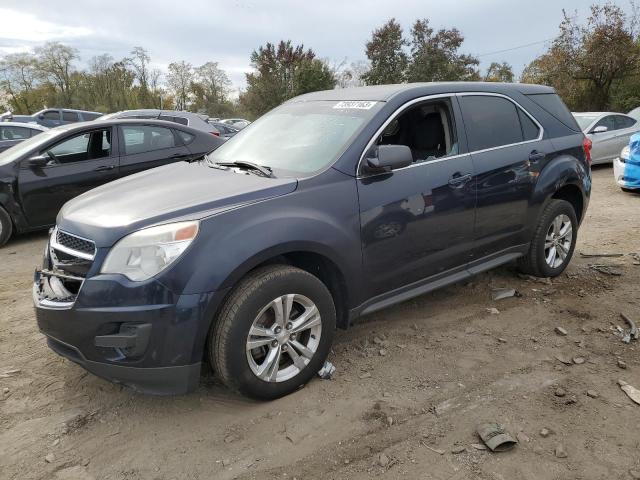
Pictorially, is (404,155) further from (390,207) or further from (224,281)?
(224,281)

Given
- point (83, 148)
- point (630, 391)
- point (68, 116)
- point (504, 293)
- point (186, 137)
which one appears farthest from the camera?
point (68, 116)

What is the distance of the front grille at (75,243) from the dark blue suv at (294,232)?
0.01 meters

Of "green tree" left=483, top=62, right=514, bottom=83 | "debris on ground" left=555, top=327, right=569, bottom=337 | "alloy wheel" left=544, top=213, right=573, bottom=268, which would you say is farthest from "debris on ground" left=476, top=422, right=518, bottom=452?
"green tree" left=483, top=62, right=514, bottom=83

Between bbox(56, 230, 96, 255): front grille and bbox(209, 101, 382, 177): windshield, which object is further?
bbox(209, 101, 382, 177): windshield

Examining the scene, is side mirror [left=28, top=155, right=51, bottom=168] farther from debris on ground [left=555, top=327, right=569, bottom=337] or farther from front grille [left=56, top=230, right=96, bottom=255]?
debris on ground [left=555, top=327, right=569, bottom=337]

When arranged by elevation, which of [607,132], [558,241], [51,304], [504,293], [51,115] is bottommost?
[504,293]

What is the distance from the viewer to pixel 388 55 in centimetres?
3906

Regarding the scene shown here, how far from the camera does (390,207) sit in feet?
10.8

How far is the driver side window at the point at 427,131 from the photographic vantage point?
3821mm

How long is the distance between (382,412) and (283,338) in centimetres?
72

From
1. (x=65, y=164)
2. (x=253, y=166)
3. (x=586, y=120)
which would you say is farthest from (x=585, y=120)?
(x=65, y=164)

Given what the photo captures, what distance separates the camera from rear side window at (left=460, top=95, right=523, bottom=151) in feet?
12.9

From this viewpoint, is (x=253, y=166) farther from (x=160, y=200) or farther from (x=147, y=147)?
(x=147, y=147)

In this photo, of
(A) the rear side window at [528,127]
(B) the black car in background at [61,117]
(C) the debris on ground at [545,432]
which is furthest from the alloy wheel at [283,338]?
(B) the black car in background at [61,117]
